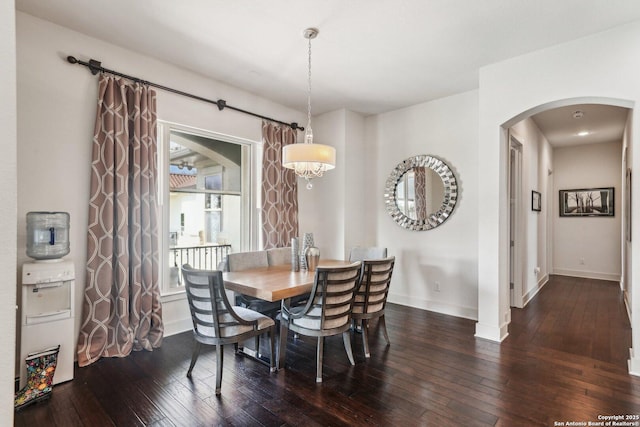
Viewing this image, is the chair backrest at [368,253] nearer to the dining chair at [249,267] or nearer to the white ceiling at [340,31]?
the dining chair at [249,267]

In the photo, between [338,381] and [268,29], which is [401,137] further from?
[338,381]

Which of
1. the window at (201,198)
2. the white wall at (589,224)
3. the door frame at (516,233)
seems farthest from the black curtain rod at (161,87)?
the white wall at (589,224)

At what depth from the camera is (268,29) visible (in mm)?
2754

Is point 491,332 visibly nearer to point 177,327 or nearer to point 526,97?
point 526,97

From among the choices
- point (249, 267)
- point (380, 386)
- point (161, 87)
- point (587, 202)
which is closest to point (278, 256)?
point (249, 267)

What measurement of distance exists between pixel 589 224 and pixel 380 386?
22.0 ft

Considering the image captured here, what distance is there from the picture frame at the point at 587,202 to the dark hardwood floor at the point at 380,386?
3959 millimetres

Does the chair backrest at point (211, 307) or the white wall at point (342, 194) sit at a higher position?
the white wall at point (342, 194)

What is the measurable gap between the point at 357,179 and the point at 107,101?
10.9ft

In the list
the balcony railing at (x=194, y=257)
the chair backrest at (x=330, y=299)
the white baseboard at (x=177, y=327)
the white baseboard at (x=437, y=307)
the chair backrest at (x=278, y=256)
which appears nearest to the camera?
the chair backrest at (x=330, y=299)

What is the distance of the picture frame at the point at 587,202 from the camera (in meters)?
6.29

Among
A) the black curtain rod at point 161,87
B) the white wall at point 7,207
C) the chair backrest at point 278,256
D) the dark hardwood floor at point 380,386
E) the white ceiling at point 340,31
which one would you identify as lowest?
the dark hardwood floor at point 380,386

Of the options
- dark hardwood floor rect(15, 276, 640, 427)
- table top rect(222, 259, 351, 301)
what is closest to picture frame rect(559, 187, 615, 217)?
dark hardwood floor rect(15, 276, 640, 427)

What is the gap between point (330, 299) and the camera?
8.18 feet
